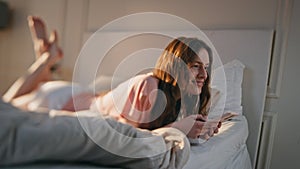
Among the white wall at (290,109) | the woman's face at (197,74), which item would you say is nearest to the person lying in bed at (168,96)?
the woman's face at (197,74)

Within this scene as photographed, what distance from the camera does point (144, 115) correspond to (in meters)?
0.86

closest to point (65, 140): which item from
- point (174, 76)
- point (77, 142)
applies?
point (77, 142)

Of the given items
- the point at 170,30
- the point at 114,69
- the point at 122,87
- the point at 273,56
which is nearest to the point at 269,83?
the point at 273,56

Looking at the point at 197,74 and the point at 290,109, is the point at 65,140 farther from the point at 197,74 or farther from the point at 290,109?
the point at 290,109

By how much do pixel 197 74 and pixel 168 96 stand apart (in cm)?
18

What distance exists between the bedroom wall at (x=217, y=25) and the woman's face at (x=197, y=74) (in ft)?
Result: 2.22

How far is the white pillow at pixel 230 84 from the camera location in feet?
4.55

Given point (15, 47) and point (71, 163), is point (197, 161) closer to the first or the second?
Answer: point (71, 163)

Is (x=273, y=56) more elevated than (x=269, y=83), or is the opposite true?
(x=273, y=56)

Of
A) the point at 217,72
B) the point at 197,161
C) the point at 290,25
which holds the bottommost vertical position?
the point at 197,161

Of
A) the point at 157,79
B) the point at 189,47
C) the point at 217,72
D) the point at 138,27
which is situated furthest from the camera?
the point at 138,27

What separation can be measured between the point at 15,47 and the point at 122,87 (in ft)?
3.27

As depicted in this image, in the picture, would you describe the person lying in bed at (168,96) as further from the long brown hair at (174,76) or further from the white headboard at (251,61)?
the white headboard at (251,61)

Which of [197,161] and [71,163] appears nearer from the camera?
[71,163]
